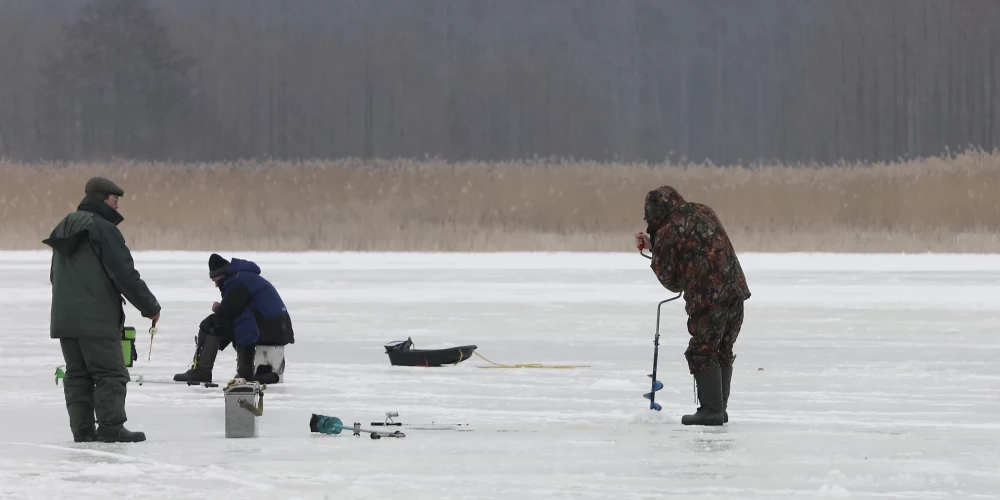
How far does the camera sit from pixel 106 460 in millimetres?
6562

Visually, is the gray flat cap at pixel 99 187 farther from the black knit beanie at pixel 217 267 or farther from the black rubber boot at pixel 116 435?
the black knit beanie at pixel 217 267

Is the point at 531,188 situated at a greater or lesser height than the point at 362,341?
greater

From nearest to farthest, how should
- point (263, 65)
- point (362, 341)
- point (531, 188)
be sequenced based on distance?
point (362, 341), point (531, 188), point (263, 65)

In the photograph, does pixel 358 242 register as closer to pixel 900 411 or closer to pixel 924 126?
pixel 900 411

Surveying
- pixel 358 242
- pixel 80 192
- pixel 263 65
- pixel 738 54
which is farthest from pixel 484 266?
pixel 738 54

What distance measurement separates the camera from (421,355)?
10070mm

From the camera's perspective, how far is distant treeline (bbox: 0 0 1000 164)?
64.4 meters

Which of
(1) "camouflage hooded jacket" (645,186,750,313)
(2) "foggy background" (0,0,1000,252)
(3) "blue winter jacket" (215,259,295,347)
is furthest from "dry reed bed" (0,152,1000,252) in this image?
(2) "foggy background" (0,0,1000,252)

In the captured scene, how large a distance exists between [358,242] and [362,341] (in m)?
12.7

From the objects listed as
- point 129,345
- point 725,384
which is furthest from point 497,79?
point 725,384

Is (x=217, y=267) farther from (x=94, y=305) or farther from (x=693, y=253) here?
(x=693, y=253)

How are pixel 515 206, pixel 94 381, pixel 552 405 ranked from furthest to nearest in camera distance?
pixel 515 206
pixel 552 405
pixel 94 381

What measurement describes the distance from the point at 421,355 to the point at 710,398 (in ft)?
9.64

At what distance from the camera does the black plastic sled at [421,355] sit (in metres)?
10.1
